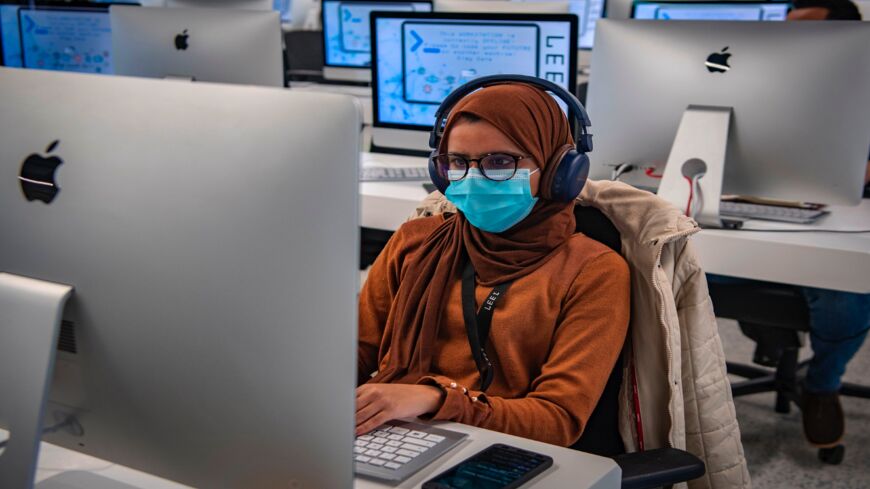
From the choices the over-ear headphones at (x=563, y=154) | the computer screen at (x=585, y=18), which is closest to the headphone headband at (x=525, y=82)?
the over-ear headphones at (x=563, y=154)

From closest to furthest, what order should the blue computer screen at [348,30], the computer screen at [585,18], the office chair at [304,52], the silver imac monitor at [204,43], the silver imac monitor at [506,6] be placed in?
the silver imac monitor at [204,43] < the silver imac monitor at [506,6] < the blue computer screen at [348,30] < the computer screen at [585,18] < the office chair at [304,52]

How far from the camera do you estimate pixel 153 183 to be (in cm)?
74

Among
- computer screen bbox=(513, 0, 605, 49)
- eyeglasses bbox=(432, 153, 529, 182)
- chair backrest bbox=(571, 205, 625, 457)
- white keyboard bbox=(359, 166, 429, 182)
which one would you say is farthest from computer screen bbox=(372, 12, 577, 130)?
computer screen bbox=(513, 0, 605, 49)

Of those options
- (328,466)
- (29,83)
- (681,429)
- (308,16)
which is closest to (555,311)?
(681,429)

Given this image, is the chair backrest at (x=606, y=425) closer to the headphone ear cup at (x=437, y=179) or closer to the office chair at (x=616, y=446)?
the office chair at (x=616, y=446)

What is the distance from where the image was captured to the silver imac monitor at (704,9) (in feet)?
12.8

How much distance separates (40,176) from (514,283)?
0.72m

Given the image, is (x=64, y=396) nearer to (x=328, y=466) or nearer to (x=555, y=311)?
(x=328, y=466)

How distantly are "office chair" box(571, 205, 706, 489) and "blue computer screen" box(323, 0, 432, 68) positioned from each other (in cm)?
292

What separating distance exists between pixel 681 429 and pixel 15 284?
0.92 meters

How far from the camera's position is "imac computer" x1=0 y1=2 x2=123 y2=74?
3354 mm

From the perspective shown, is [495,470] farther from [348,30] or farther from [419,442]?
[348,30]

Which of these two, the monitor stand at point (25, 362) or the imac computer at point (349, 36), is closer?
the monitor stand at point (25, 362)

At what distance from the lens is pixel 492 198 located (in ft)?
4.39
